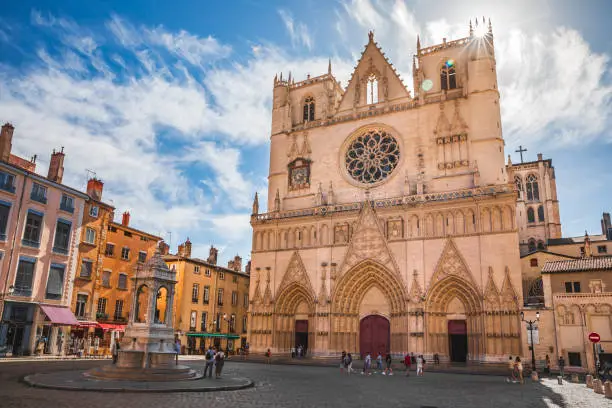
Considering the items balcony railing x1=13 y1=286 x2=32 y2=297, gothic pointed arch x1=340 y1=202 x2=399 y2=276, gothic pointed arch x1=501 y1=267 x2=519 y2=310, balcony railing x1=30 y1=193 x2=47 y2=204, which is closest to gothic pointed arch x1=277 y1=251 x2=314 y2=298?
gothic pointed arch x1=340 y1=202 x2=399 y2=276

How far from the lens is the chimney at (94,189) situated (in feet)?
134

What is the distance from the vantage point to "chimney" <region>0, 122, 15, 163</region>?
34219mm

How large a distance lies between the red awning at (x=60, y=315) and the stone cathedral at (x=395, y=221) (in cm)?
1394

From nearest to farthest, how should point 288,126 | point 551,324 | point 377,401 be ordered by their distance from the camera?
point 377,401 → point 551,324 → point 288,126

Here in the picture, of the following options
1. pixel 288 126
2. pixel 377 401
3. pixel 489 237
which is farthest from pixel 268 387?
pixel 288 126

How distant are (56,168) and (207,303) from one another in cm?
2095

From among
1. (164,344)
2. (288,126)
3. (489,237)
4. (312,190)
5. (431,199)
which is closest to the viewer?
(164,344)

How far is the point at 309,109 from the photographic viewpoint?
154 feet

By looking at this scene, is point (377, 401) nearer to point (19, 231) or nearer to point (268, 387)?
point (268, 387)

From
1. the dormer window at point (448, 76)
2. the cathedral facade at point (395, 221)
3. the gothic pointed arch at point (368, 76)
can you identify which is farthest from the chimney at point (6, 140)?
the dormer window at point (448, 76)

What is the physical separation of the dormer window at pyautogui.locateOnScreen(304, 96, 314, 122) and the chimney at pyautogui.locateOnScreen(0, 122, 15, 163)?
80.1ft

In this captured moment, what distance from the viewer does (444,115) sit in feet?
129

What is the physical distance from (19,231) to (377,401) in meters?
28.6

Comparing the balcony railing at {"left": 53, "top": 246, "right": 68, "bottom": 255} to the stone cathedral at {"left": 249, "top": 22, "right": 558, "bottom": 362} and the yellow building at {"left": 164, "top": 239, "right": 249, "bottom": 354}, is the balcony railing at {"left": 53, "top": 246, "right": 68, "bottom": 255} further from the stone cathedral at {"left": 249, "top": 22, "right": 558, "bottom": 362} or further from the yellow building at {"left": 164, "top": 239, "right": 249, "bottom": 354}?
the stone cathedral at {"left": 249, "top": 22, "right": 558, "bottom": 362}
